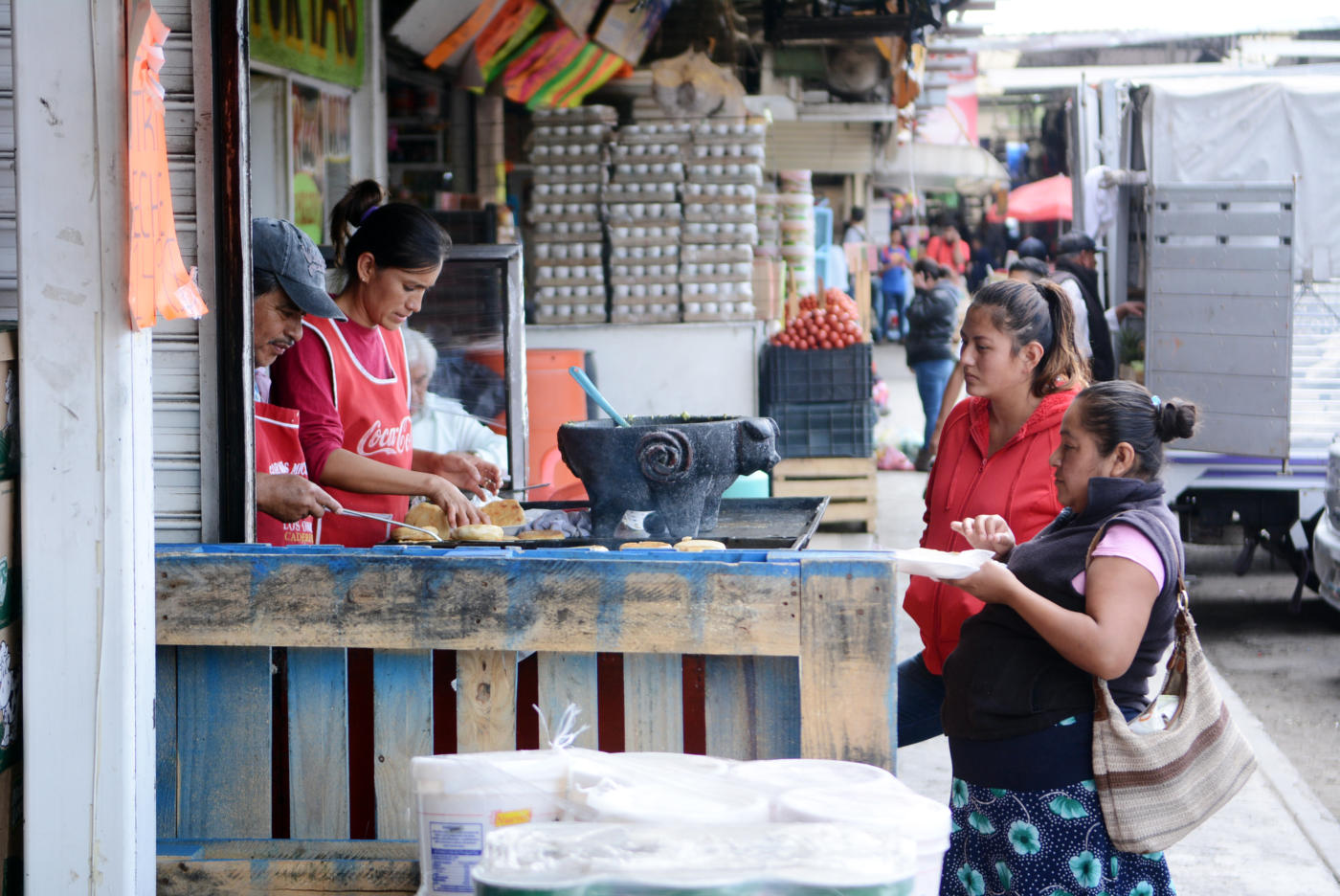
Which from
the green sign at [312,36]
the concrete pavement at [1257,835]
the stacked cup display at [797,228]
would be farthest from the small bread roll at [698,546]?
the stacked cup display at [797,228]

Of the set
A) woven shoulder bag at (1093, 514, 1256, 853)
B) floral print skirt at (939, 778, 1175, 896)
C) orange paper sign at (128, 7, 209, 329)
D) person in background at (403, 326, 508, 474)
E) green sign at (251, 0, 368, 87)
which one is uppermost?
green sign at (251, 0, 368, 87)

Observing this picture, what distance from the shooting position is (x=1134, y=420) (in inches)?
107

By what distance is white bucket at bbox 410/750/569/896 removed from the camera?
1837mm

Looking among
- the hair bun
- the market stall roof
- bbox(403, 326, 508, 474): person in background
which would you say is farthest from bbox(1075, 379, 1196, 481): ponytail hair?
the market stall roof

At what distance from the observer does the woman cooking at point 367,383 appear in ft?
11.7

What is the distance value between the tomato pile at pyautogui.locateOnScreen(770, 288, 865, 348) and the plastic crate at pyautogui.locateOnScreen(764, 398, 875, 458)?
41cm

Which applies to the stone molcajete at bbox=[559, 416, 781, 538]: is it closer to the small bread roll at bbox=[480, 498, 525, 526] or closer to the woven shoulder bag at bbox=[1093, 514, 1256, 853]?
the small bread roll at bbox=[480, 498, 525, 526]

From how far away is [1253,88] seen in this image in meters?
8.64

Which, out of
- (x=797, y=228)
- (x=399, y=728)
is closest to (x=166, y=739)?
(x=399, y=728)

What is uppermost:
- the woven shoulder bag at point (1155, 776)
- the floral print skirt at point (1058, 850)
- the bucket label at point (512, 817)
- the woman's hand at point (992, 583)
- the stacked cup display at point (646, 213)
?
the stacked cup display at point (646, 213)

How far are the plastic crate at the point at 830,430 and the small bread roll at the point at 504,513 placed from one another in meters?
5.77

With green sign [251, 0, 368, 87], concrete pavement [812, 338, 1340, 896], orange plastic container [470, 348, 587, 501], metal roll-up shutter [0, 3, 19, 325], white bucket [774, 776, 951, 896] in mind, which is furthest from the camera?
orange plastic container [470, 348, 587, 501]

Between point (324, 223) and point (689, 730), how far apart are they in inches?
224

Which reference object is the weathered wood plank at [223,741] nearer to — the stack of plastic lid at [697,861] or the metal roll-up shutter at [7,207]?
the metal roll-up shutter at [7,207]
